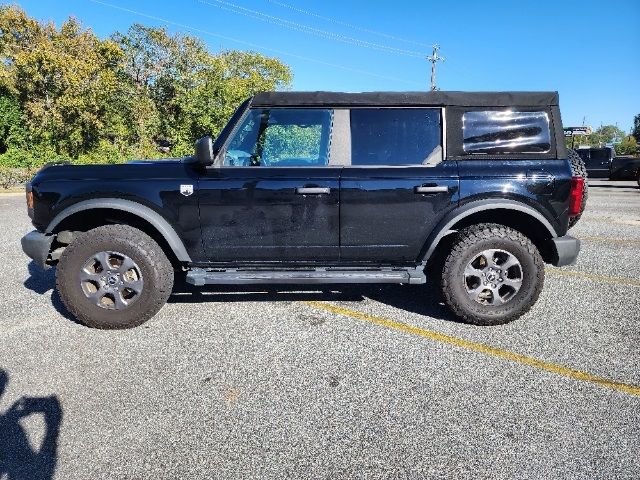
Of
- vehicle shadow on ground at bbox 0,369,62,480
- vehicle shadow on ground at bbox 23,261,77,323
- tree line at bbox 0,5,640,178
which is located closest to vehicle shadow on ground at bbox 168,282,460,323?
vehicle shadow on ground at bbox 23,261,77,323

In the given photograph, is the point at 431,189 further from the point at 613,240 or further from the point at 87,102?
the point at 87,102

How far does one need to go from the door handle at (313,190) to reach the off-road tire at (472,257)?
3.98 ft

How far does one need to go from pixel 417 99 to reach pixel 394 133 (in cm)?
36

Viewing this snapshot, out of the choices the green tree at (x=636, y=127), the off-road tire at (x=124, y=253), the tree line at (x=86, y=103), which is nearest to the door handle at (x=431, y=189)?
the off-road tire at (x=124, y=253)

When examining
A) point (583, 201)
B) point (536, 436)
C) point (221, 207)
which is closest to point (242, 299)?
point (221, 207)

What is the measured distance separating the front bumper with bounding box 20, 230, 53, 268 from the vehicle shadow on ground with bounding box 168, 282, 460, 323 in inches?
47.0

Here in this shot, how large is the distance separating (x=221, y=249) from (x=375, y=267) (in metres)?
1.38

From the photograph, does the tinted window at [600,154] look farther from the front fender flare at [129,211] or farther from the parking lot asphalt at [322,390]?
the front fender flare at [129,211]

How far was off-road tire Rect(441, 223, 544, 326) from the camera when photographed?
350cm

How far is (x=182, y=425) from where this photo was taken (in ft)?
7.71

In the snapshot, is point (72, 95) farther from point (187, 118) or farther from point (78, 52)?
point (78, 52)

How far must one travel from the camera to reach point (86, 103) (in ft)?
74.3

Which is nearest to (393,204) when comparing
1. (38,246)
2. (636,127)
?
(38,246)

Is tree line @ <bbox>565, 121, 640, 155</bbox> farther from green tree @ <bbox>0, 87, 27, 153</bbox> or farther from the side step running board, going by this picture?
green tree @ <bbox>0, 87, 27, 153</bbox>
